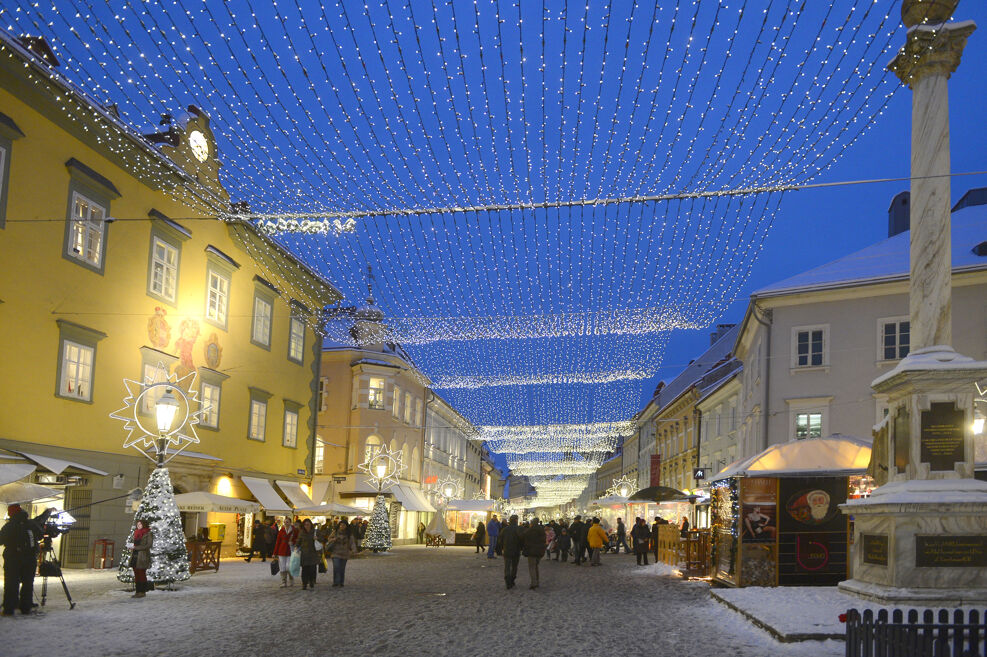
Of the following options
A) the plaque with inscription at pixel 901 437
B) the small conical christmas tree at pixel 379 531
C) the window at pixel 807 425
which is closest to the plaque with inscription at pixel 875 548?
the plaque with inscription at pixel 901 437

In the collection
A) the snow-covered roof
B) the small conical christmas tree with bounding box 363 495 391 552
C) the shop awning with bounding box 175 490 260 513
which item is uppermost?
the snow-covered roof

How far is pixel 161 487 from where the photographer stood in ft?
60.6

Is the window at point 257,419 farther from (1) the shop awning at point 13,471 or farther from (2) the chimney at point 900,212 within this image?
(2) the chimney at point 900,212

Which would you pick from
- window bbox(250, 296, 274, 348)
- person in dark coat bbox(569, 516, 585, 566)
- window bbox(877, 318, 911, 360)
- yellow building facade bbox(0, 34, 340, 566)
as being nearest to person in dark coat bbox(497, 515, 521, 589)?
yellow building facade bbox(0, 34, 340, 566)

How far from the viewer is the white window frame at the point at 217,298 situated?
30.2 m

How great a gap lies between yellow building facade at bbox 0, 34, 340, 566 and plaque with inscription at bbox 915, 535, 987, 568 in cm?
1725

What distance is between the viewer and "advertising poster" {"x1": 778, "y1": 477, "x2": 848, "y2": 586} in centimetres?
1917

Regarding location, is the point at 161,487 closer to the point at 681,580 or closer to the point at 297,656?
the point at 297,656

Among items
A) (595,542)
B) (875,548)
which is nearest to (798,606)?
(875,548)

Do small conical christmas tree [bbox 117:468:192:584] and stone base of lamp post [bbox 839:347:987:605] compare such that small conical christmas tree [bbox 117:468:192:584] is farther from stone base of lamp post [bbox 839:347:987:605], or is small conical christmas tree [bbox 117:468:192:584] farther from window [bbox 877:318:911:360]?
window [bbox 877:318:911:360]

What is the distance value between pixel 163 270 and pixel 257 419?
876 centimetres

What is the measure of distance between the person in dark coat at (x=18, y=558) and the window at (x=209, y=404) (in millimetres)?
15360

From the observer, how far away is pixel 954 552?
41.7 feet

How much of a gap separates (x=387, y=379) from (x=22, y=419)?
3007 cm
